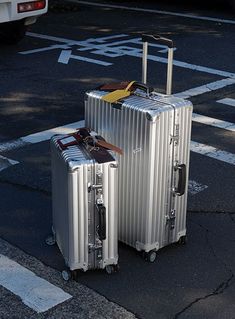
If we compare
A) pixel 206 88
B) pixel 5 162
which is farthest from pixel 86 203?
pixel 206 88

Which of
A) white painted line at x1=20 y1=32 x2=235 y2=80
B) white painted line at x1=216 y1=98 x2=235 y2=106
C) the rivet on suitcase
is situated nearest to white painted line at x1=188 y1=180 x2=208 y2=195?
the rivet on suitcase

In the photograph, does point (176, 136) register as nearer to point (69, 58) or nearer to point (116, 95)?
point (116, 95)

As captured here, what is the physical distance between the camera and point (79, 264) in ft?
13.0

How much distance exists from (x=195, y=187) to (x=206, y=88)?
3223 mm

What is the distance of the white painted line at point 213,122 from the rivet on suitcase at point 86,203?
3241 millimetres

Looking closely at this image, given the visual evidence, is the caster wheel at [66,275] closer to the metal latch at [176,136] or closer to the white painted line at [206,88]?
the metal latch at [176,136]

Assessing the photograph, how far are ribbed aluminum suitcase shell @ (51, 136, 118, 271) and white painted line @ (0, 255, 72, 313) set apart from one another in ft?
0.62

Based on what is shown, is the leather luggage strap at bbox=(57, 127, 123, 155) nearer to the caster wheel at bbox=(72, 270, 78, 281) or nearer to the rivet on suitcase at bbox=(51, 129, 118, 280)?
the rivet on suitcase at bbox=(51, 129, 118, 280)

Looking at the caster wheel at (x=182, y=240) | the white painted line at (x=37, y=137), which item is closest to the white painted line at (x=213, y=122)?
the white painted line at (x=37, y=137)

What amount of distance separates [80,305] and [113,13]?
11.3 m

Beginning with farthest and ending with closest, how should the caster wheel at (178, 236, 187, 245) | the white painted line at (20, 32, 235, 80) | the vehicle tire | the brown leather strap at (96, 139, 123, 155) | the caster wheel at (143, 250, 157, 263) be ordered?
the vehicle tire < the white painted line at (20, 32, 235, 80) < the caster wheel at (178, 236, 187, 245) < the caster wheel at (143, 250, 157, 263) < the brown leather strap at (96, 139, 123, 155)

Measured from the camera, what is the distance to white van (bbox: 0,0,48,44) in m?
9.41

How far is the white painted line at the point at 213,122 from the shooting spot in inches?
275

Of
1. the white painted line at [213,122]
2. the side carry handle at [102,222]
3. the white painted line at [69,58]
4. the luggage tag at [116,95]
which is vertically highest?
the luggage tag at [116,95]
